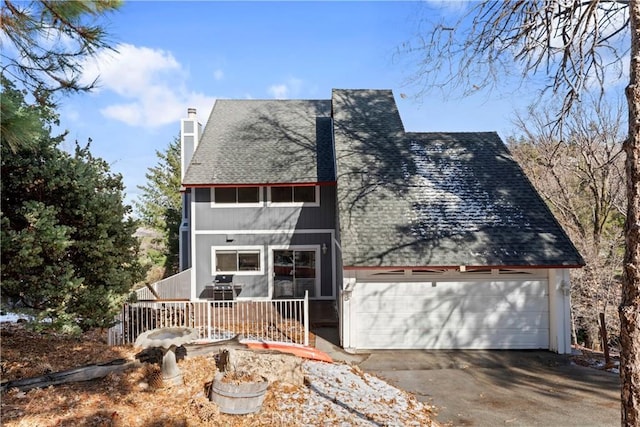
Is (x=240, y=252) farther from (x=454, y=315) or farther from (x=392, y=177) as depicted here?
Result: (x=454, y=315)

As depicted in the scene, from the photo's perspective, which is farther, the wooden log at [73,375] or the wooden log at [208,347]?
the wooden log at [208,347]

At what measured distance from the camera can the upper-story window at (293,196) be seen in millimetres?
14102

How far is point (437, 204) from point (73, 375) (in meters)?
9.10

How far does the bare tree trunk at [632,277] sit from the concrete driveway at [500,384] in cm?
226

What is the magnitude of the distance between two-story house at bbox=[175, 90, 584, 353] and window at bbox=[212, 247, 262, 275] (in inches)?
1.6

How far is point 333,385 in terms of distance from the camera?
636 centimetres

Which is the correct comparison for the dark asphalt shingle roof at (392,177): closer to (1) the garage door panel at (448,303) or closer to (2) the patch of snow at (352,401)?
(1) the garage door panel at (448,303)

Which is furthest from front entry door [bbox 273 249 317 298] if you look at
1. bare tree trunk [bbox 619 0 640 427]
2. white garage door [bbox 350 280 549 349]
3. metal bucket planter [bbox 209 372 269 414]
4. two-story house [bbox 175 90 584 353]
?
bare tree trunk [bbox 619 0 640 427]

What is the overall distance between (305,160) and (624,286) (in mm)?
11546

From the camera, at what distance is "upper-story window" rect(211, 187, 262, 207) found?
14.0 m

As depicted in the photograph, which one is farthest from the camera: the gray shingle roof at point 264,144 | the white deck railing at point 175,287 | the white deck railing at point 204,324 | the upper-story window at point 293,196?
the upper-story window at point 293,196

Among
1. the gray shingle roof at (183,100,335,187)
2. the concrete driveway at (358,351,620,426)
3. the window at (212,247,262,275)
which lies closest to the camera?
the concrete driveway at (358,351,620,426)

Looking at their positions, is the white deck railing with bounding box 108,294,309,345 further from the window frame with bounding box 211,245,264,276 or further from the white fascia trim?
the white fascia trim

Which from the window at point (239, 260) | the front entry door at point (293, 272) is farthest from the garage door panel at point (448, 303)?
the window at point (239, 260)
